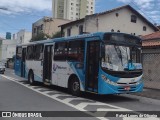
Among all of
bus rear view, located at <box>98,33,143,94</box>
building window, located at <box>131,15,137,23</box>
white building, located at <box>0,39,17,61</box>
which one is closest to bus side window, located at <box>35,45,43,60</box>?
bus rear view, located at <box>98,33,143,94</box>

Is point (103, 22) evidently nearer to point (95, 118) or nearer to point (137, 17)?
point (137, 17)

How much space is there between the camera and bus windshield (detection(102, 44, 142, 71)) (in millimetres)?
13672

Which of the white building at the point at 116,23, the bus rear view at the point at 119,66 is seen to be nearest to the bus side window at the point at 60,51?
the bus rear view at the point at 119,66

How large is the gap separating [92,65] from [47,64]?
18.7 feet

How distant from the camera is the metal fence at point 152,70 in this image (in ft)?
66.7

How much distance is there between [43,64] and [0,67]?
21.4 m

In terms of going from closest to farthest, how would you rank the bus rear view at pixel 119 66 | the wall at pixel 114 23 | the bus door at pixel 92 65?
the bus rear view at pixel 119 66, the bus door at pixel 92 65, the wall at pixel 114 23

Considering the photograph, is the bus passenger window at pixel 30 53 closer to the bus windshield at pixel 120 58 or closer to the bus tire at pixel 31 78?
the bus tire at pixel 31 78

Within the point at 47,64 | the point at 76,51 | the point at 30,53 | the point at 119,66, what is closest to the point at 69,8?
the point at 30,53

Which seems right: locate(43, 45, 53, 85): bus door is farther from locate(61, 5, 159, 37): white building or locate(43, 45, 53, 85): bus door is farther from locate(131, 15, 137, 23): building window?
locate(131, 15, 137, 23): building window

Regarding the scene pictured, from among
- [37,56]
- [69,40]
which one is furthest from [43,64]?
[69,40]

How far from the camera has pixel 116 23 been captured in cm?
4250

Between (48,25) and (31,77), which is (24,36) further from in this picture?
(31,77)

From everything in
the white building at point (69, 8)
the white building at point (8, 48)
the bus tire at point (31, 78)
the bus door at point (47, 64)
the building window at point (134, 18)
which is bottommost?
the bus tire at point (31, 78)
